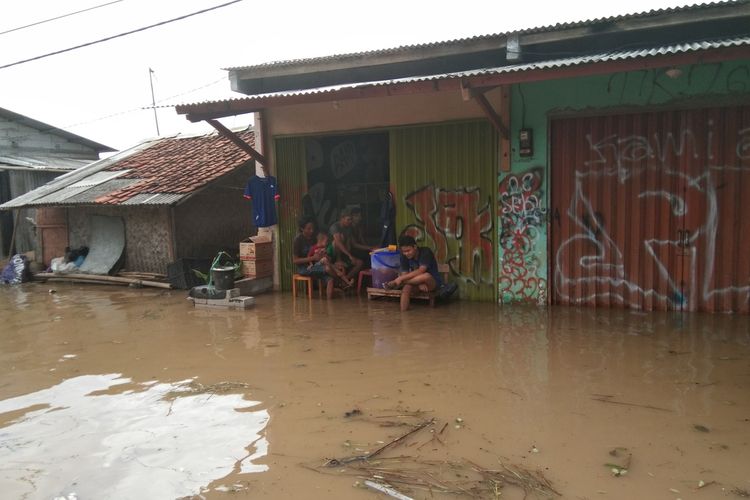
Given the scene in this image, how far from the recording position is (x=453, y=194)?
849cm

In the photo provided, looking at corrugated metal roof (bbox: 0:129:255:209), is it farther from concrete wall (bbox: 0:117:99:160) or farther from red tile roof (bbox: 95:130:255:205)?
concrete wall (bbox: 0:117:99:160)

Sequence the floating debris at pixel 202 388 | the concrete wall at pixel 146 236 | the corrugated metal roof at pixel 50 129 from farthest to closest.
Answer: the corrugated metal roof at pixel 50 129, the concrete wall at pixel 146 236, the floating debris at pixel 202 388

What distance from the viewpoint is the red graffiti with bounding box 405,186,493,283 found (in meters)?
8.32

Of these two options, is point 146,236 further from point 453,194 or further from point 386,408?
point 386,408

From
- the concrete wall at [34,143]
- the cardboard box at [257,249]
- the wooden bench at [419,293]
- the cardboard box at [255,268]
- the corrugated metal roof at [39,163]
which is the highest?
the concrete wall at [34,143]

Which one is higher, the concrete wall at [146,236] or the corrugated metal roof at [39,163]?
the corrugated metal roof at [39,163]

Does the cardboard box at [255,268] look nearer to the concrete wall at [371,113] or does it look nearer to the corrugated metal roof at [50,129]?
the concrete wall at [371,113]

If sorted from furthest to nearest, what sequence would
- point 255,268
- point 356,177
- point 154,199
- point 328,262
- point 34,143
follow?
1. point 34,143
2. point 356,177
3. point 154,199
4. point 255,268
5. point 328,262

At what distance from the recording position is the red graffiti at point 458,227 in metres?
8.32

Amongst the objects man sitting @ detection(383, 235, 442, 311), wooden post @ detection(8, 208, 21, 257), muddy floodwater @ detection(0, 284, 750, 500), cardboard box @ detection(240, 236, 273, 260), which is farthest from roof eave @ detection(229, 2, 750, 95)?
wooden post @ detection(8, 208, 21, 257)

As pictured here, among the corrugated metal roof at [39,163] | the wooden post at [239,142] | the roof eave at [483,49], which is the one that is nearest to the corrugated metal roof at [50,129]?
the corrugated metal roof at [39,163]

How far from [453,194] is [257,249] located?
3.53 m

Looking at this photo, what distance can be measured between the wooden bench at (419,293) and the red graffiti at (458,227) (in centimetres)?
12

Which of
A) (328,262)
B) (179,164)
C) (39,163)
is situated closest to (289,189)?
(328,262)
